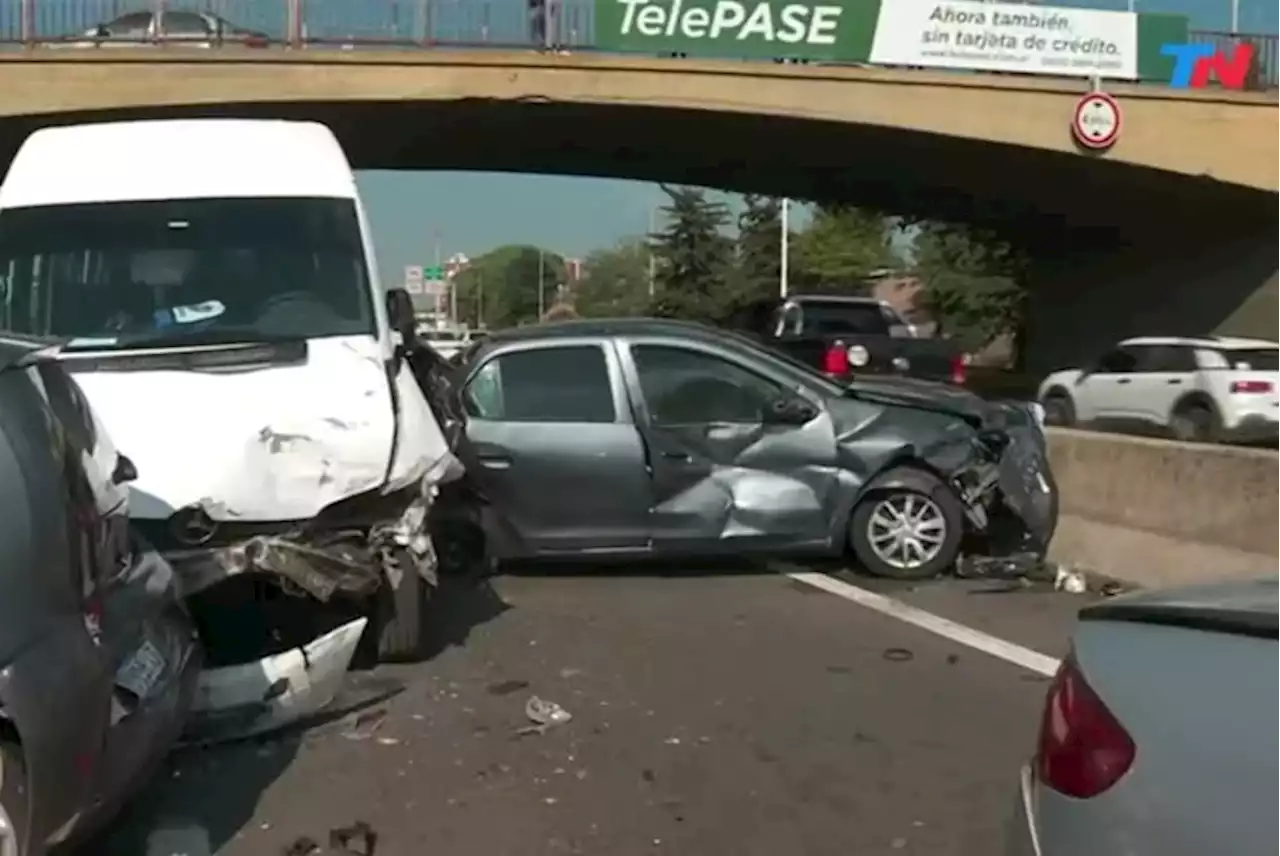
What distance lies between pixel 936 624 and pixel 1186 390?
17.1 meters

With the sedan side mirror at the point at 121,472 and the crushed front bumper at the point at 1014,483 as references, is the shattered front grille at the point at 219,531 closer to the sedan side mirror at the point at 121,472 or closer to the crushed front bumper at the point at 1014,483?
the sedan side mirror at the point at 121,472

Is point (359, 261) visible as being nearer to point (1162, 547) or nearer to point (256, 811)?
point (256, 811)

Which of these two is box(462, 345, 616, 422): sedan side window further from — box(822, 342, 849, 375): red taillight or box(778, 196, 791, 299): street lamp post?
box(778, 196, 791, 299): street lamp post

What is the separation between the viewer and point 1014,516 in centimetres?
1160

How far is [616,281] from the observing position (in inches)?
4594

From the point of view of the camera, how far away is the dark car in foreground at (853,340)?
1020 inches

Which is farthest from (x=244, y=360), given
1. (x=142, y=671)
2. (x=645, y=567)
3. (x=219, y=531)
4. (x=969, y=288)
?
(x=969, y=288)

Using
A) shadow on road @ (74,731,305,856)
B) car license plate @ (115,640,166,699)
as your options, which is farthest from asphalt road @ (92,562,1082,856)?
car license plate @ (115,640,166,699)

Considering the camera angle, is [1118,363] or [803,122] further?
[803,122]

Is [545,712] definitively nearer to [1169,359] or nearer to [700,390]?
[700,390]

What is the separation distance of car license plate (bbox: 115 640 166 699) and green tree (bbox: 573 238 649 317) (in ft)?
276

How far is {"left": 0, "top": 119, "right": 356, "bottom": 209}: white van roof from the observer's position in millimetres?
9477

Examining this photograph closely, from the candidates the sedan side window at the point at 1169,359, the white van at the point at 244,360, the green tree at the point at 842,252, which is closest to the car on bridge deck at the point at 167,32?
the sedan side window at the point at 1169,359

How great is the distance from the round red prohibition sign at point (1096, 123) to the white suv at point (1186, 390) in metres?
5.18
